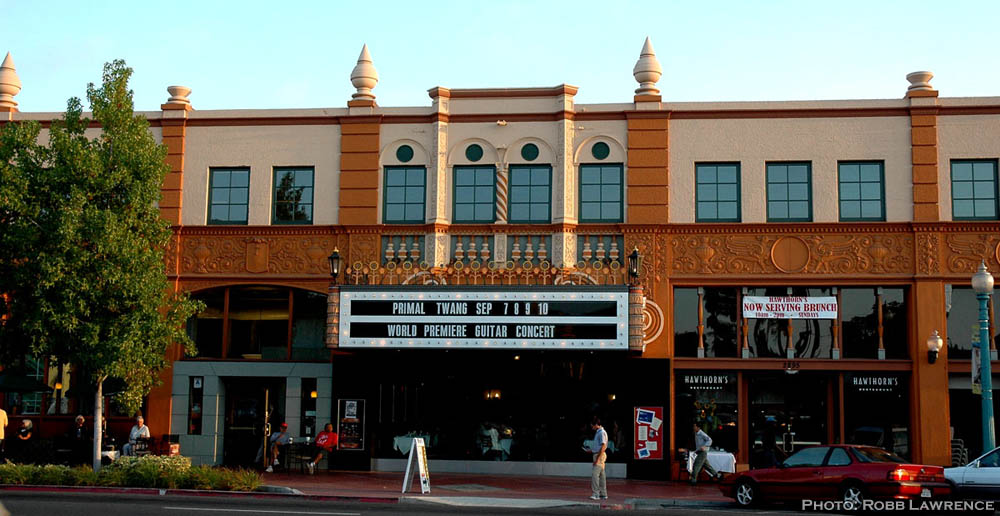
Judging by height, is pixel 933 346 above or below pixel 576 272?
below

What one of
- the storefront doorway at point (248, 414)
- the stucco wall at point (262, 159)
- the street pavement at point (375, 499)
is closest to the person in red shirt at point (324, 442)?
the street pavement at point (375, 499)

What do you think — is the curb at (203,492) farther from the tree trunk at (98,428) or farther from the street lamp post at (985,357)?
the street lamp post at (985,357)

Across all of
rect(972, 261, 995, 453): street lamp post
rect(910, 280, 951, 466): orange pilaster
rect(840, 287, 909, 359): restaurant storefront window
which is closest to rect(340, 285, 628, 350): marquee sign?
rect(840, 287, 909, 359): restaurant storefront window

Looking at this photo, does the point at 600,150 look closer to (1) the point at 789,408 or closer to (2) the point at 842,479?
(1) the point at 789,408

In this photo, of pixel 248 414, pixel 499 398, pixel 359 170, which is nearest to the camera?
pixel 499 398

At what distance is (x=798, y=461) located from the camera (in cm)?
1936

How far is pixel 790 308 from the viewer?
25594mm

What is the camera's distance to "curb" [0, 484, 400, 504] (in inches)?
778

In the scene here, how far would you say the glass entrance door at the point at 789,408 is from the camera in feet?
83.8

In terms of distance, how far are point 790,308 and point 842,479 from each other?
7.82 meters

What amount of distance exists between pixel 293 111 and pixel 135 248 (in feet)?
20.5

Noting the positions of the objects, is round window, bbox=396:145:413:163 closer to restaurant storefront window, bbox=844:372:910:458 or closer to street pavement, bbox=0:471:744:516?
street pavement, bbox=0:471:744:516

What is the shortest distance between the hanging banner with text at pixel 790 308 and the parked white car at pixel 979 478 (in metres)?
6.84

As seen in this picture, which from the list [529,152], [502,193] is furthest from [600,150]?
[502,193]
